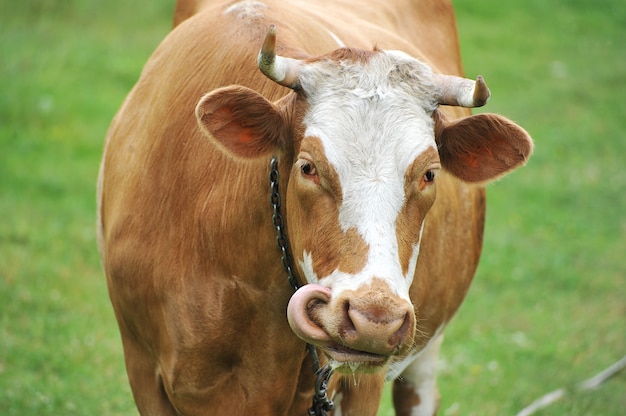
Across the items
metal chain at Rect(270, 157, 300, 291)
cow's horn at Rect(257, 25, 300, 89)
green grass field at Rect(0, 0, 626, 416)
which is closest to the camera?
cow's horn at Rect(257, 25, 300, 89)

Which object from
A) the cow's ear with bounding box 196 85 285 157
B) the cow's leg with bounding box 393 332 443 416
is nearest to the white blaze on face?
the cow's ear with bounding box 196 85 285 157

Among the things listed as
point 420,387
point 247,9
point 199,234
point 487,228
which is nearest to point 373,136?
point 199,234

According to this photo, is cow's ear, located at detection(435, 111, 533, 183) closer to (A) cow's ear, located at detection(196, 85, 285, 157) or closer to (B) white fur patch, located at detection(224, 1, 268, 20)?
(A) cow's ear, located at detection(196, 85, 285, 157)

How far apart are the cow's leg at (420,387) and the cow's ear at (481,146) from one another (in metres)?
2.17

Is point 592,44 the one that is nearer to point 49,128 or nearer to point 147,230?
point 49,128

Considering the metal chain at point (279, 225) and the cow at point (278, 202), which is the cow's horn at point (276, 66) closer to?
the cow at point (278, 202)

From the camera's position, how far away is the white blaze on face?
316cm

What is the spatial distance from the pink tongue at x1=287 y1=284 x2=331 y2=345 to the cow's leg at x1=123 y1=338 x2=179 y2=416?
129 cm

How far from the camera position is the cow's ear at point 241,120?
345 centimetres

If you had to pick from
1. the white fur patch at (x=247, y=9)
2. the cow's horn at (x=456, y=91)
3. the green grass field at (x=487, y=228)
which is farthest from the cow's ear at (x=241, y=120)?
the green grass field at (x=487, y=228)

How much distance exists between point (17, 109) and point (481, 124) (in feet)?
28.5

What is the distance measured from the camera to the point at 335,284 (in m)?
3.16

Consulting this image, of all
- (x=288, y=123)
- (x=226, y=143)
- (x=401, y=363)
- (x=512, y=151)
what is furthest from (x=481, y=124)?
(x=401, y=363)

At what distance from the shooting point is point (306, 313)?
3.22 meters
